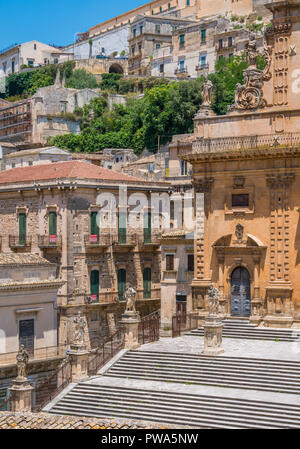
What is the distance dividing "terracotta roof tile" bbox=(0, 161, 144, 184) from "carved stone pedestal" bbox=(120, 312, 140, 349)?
595 inches

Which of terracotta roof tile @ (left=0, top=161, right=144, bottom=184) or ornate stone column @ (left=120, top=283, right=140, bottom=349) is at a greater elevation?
terracotta roof tile @ (left=0, top=161, right=144, bottom=184)

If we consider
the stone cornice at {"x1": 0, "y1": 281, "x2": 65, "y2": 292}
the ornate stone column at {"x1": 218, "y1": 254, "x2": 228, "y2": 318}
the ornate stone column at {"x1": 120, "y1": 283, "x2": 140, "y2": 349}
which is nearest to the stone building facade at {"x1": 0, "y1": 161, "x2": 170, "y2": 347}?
the stone cornice at {"x1": 0, "y1": 281, "x2": 65, "y2": 292}

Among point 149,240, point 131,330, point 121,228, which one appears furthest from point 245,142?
point 149,240

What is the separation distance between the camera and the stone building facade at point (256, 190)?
35906 mm

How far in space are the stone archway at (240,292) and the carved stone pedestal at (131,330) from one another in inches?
180

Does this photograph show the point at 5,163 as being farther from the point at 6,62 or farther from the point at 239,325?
the point at 6,62

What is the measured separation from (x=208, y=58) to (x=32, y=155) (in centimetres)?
2949

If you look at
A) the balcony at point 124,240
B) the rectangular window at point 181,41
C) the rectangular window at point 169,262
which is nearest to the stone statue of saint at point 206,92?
the rectangular window at point 169,262

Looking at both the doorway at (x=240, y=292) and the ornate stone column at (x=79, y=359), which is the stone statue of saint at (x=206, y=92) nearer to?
the doorway at (x=240, y=292)

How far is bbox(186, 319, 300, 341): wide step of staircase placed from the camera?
34719 millimetres

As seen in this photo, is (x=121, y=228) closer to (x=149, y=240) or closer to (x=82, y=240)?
(x=149, y=240)

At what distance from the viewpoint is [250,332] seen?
35.5 meters

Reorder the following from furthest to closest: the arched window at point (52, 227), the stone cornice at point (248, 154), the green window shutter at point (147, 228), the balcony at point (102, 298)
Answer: the green window shutter at point (147, 228)
the arched window at point (52, 227)
the balcony at point (102, 298)
the stone cornice at point (248, 154)

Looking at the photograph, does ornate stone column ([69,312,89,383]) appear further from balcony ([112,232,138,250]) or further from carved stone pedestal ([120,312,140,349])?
balcony ([112,232,138,250])
